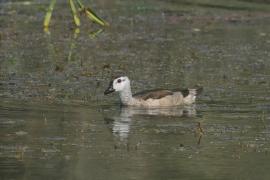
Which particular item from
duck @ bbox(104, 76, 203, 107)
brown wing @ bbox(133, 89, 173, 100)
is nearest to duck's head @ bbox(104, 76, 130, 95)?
duck @ bbox(104, 76, 203, 107)

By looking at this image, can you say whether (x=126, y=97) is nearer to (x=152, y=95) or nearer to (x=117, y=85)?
(x=117, y=85)

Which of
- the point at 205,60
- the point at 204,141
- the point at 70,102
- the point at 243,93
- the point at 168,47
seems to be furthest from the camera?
the point at 168,47

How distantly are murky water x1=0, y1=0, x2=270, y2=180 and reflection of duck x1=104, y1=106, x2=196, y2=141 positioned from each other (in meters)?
0.02

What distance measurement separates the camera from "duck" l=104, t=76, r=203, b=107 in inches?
701

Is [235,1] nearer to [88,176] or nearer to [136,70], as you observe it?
[136,70]

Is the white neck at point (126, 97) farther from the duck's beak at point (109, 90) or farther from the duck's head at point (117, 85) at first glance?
the duck's beak at point (109, 90)

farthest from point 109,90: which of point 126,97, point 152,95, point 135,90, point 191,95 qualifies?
point 191,95

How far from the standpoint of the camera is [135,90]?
19188mm

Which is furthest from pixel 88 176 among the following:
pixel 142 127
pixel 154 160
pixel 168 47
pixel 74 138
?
pixel 168 47

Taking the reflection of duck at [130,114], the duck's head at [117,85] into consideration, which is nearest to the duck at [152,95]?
the duck's head at [117,85]

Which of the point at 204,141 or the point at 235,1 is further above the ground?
the point at 235,1

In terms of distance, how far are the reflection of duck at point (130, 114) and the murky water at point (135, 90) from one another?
0.02 m

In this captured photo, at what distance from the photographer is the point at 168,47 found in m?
24.2

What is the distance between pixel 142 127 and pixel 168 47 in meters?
9.10
